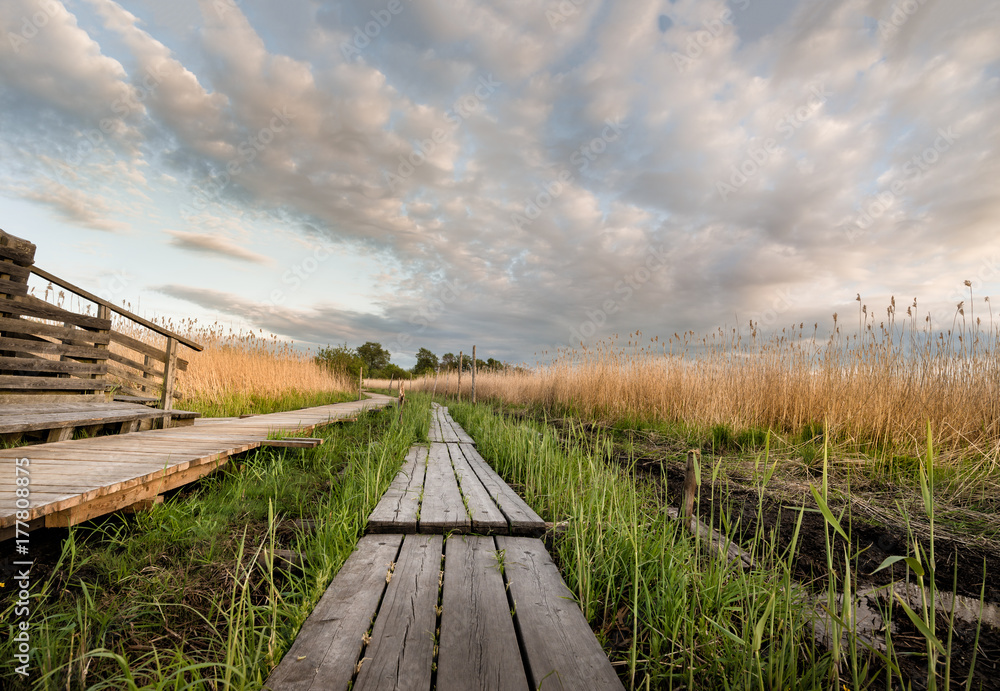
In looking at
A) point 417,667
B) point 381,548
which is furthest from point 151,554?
point 417,667

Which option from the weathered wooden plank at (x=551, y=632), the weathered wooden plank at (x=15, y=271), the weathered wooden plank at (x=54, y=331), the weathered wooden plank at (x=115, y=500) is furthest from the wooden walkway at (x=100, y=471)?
the weathered wooden plank at (x=15, y=271)

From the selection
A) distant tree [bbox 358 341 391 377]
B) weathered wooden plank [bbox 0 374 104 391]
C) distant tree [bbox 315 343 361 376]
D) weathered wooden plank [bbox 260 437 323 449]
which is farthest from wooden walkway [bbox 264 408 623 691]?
distant tree [bbox 358 341 391 377]

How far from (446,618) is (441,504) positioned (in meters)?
1.23

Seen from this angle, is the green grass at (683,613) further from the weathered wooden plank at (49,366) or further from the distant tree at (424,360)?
the distant tree at (424,360)

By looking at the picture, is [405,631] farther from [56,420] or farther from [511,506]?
[56,420]

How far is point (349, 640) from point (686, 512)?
1829 millimetres

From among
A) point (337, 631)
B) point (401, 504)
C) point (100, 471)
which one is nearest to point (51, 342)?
point (100, 471)

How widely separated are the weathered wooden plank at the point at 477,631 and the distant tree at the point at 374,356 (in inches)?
1742

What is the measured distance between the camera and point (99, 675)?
152cm

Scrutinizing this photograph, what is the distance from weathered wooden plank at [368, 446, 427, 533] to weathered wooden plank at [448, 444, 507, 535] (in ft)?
1.03

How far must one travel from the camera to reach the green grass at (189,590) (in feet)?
4.73

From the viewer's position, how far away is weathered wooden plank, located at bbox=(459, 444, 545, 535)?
250 centimetres

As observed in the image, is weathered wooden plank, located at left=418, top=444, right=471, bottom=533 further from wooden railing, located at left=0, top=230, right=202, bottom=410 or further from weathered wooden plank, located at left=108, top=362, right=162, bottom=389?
weathered wooden plank, located at left=108, top=362, right=162, bottom=389

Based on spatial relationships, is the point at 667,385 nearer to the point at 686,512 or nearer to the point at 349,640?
the point at 686,512
